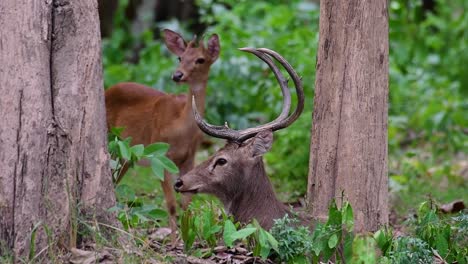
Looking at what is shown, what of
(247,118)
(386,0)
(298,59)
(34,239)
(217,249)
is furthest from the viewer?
(247,118)

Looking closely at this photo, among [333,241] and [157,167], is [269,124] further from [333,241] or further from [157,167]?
[333,241]

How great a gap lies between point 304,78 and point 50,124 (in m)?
5.23

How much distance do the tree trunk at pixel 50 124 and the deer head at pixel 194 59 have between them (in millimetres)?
3360

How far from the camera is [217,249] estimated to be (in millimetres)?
6277

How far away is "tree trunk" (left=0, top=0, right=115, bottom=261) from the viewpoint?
5.49 metres

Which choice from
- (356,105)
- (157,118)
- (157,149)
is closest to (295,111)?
(356,105)

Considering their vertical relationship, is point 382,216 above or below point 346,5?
below

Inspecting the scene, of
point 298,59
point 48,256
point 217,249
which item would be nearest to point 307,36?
point 298,59

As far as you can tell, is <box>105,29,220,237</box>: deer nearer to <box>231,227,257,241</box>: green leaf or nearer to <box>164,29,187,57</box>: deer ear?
<box>164,29,187,57</box>: deer ear

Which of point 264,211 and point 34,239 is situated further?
point 264,211

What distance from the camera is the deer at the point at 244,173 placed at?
6.91 metres

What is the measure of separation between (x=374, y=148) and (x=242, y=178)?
1006 millimetres

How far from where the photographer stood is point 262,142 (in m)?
6.88

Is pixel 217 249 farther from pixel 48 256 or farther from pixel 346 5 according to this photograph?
pixel 346 5
